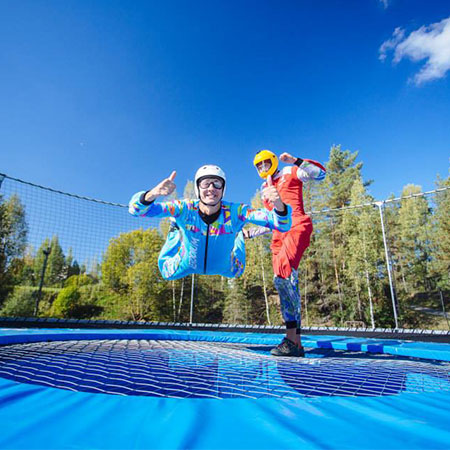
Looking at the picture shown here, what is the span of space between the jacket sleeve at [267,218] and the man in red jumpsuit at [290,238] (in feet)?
0.37

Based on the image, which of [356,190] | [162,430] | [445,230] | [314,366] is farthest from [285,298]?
[356,190]

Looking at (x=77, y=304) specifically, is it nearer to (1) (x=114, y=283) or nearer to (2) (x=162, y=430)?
(1) (x=114, y=283)

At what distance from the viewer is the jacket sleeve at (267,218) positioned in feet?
5.68

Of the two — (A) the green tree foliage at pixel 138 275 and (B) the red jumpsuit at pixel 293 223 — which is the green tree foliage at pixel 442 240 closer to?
(B) the red jumpsuit at pixel 293 223

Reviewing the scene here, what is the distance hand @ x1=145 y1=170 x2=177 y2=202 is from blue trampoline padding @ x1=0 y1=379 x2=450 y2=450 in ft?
3.21

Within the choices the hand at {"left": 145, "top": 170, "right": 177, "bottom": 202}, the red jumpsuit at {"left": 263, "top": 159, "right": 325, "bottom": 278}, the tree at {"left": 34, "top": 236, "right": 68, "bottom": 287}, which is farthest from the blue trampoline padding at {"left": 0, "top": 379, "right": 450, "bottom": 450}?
the tree at {"left": 34, "top": 236, "right": 68, "bottom": 287}

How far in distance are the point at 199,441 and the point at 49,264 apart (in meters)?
19.2

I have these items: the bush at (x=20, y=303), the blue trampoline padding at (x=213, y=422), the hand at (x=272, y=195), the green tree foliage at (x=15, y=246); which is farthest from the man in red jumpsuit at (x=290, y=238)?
the bush at (x=20, y=303)

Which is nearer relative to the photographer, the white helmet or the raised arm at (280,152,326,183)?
the white helmet

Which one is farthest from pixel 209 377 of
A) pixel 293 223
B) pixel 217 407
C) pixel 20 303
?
pixel 20 303

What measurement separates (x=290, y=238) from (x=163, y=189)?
35.9 inches

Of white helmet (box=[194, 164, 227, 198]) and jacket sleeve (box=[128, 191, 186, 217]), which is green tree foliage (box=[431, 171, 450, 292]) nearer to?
white helmet (box=[194, 164, 227, 198])

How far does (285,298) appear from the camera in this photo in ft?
6.36

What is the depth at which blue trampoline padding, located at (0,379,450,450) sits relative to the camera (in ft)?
1.54
